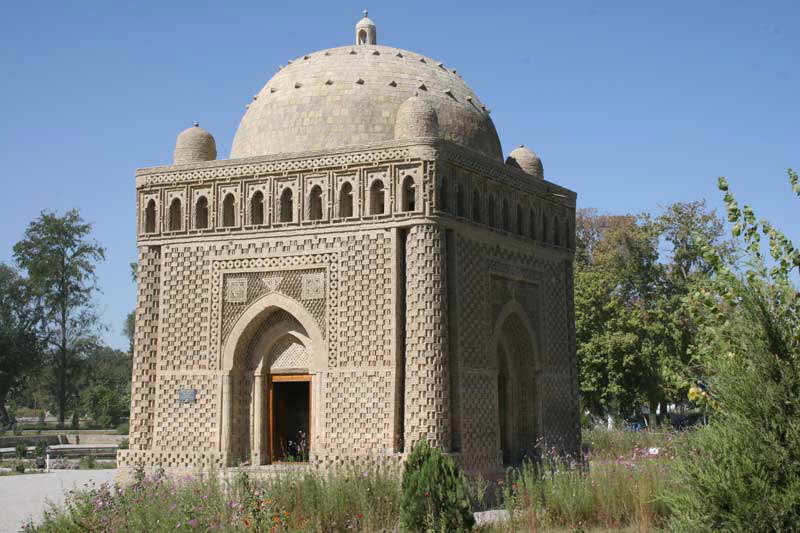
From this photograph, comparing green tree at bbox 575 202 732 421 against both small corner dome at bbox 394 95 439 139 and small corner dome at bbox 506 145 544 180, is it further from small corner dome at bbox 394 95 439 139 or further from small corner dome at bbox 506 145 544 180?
small corner dome at bbox 394 95 439 139

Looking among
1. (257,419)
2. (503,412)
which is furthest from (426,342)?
(503,412)

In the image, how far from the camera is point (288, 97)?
65.2 feet

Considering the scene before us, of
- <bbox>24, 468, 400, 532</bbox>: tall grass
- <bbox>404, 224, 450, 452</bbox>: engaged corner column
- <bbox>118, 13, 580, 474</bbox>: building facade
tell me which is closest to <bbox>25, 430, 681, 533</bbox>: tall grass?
<bbox>24, 468, 400, 532</bbox>: tall grass

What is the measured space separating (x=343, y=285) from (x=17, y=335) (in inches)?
1447

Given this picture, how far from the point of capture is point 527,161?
72.7 ft

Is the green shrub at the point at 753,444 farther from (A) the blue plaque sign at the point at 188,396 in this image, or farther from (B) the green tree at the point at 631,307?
(B) the green tree at the point at 631,307

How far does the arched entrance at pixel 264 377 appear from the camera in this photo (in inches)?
714

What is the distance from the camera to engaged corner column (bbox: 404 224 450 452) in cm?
1648

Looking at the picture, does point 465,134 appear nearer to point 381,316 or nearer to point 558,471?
point 381,316

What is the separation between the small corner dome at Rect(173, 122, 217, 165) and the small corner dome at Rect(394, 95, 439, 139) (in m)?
4.51

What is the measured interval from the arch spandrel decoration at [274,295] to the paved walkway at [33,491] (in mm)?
3743

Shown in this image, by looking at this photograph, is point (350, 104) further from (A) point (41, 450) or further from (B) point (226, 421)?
(A) point (41, 450)

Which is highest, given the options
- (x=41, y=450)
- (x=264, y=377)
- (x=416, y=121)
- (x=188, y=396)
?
(x=416, y=121)

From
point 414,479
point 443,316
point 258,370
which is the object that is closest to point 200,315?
point 258,370
